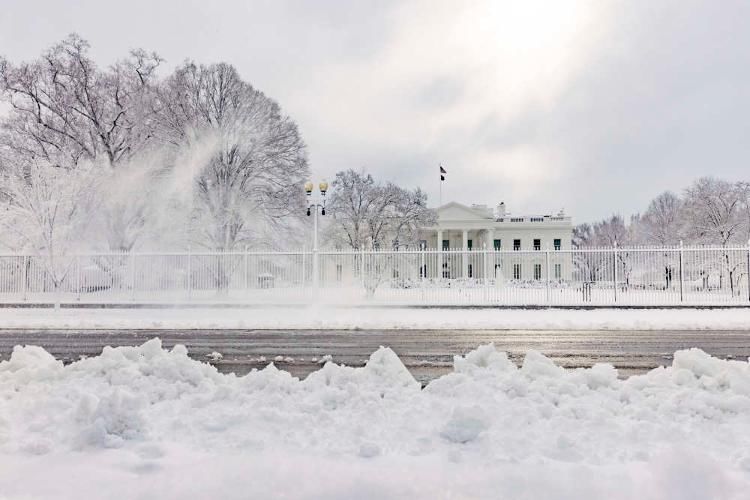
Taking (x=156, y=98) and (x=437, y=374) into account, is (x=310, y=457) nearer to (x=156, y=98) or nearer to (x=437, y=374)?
(x=437, y=374)

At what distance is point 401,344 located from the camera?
11.2 meters

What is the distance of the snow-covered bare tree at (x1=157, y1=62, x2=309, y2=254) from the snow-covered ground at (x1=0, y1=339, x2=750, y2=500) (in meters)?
30.4

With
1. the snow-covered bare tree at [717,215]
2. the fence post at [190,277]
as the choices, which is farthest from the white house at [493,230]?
the fence post at [190,277]

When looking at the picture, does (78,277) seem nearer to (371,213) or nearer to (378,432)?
(378,432)

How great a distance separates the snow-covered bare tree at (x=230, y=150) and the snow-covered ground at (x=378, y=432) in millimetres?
30439

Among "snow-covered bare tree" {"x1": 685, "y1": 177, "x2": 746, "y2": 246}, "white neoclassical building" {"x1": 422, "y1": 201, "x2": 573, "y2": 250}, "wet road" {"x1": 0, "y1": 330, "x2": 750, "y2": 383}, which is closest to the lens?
"wet road" {"x1": 0, "y1": 330, "x2": 750, "y2": 383}

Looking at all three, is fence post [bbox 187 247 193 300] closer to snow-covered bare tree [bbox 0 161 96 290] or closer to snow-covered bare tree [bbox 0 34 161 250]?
snow-covered bare tree [bbox 0 161 96 290]

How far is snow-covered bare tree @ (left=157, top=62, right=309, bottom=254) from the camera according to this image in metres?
34.6

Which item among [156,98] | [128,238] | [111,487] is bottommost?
[111,487]

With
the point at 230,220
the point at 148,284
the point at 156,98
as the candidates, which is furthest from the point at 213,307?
the point at 156,98

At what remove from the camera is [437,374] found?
7363mm

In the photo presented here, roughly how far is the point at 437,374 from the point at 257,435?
368cm

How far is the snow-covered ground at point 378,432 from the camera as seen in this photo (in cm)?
335

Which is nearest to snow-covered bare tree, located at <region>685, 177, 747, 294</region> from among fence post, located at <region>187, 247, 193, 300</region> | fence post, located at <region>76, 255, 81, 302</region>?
fence post, located at <region>187, 247, 193, 300</region>
